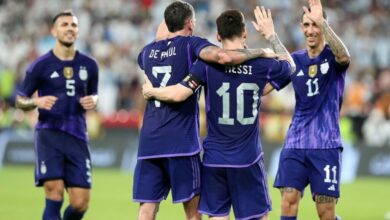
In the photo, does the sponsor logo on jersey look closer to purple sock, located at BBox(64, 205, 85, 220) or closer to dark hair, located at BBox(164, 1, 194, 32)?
purple sock, located at BBox(64, 205, 85, 220)

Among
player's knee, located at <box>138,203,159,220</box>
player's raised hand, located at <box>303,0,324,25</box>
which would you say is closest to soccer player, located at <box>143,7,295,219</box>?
player's knee, located at <box>138,203,159,220</box>

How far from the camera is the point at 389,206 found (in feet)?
53.3

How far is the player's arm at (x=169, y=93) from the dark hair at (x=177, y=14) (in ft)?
1.96

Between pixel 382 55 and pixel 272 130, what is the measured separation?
15.1ft

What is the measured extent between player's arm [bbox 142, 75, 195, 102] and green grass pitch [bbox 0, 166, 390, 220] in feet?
15.8

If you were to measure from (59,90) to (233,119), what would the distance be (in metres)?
3.07

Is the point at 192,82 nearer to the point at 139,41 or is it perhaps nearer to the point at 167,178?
the point at 167,178

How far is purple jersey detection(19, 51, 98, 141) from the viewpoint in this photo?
1173 cm

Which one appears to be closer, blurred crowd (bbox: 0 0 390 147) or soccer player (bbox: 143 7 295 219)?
soccer player (bbox: 143 7 295 219)

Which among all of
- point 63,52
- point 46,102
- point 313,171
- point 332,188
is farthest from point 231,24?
point 63,52

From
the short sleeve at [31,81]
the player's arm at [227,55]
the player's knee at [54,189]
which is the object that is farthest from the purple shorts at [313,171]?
the short sleeve at [31,81]

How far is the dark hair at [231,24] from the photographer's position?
9234 millimetres

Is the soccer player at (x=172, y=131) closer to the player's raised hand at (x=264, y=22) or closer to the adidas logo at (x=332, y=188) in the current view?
the player's raised hand at (x=264, y=22)

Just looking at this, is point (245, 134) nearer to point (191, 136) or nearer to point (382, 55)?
point (191, 136)
